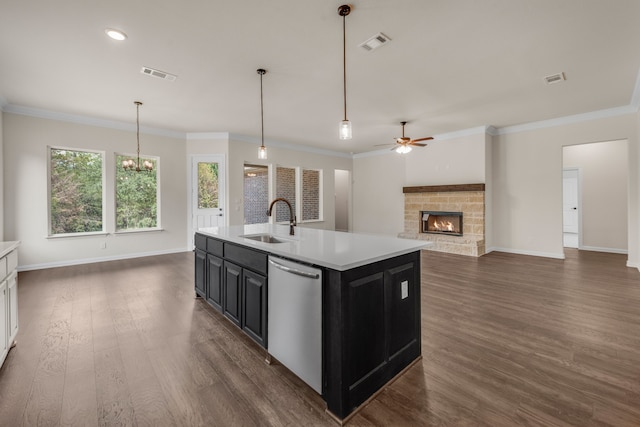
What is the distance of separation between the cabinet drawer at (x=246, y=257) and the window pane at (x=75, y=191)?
4.35 m

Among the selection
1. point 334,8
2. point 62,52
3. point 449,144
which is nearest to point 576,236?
point 449,144

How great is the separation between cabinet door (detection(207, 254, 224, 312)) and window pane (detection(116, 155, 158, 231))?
12.5 feet

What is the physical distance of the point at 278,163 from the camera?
7609 mm

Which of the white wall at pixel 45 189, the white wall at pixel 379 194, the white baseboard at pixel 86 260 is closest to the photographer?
the white wall at pixel 45 189

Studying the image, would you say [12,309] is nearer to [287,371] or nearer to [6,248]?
[6,248]

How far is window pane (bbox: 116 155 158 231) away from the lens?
5637 mm

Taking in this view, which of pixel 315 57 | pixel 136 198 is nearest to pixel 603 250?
pixel 315 57

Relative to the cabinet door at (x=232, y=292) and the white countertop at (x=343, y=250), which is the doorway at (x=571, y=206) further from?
the cabinet door at (x=232, y=292)

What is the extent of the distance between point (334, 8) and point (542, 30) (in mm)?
1978

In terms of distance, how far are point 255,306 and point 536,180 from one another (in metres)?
6.24

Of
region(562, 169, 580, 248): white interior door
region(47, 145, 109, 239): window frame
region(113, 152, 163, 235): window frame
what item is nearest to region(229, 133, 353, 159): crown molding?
region(113, 152, 163, 235): window frame

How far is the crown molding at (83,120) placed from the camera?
4.65 metres

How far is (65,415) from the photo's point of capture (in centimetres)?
158

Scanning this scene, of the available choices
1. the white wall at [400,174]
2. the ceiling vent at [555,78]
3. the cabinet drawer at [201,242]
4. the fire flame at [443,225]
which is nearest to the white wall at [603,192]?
the white wall at [400,174]
